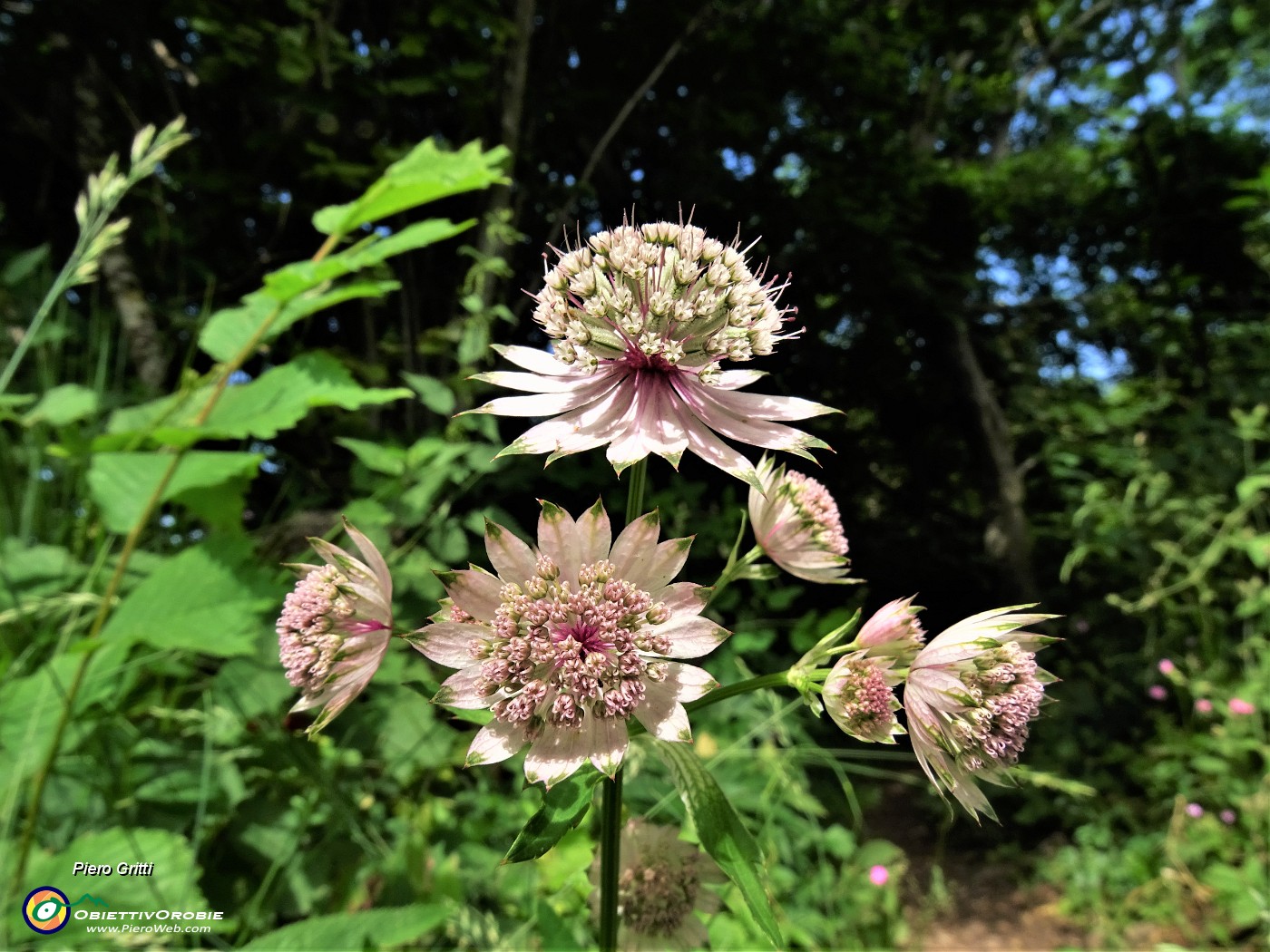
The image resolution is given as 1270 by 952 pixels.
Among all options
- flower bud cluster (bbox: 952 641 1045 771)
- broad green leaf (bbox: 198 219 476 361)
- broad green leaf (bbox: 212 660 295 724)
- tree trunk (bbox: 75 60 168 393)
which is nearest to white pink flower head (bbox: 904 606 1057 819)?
flower bud cluster (bbox: 952 641 1045 771)

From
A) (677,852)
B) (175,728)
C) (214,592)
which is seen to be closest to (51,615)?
(175,728)

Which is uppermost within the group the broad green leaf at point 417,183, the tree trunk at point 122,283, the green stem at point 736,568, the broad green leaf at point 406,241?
the tree trunk at point 122,283

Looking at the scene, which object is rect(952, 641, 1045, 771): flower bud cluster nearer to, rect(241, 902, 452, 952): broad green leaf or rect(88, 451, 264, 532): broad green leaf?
rect(241, 902, 452, 952): broad green leaf

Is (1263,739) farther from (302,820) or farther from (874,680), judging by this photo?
(302,820)

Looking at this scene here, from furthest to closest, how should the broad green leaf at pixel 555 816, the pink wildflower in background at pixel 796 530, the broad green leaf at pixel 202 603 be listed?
the broad green leaf at pixel 202 603 → the pink wildflower in background at pixel 796 530 → the broad green leaf at pixel 555 816

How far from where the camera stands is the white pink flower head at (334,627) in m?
0.59

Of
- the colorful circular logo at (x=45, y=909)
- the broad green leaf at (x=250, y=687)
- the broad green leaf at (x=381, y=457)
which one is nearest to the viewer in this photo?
the colorful circular logo at (x=45, y=909)

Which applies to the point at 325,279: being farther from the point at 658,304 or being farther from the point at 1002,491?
the point at 1002,491

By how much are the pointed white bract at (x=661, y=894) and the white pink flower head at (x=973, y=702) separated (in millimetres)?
336

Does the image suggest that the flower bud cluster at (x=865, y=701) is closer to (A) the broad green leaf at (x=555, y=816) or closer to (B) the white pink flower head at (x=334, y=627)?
(A) the broad green leaf at (x=555, y=816)

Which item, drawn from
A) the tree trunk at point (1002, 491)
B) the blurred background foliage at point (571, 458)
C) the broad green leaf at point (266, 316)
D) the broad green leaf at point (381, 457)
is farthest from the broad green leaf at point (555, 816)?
the tree trunk at point (1002, 491)

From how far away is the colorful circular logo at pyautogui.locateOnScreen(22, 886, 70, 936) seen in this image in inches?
35.1

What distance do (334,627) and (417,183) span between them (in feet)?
2.46

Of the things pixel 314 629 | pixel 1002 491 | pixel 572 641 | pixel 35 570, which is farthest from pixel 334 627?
pixel 1002 491
